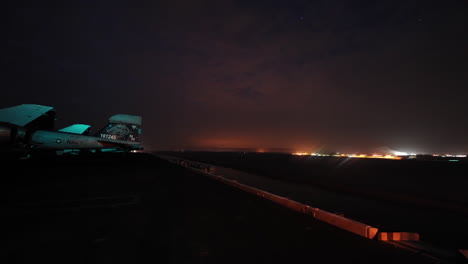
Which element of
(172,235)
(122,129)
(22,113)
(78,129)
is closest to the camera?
(172,235)

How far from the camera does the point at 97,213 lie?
21.7ft

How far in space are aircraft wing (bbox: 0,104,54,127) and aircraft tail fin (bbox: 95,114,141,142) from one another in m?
9.19

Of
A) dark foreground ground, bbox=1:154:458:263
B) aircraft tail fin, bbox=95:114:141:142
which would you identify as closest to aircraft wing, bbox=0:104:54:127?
aircraft tail fin, bbox=95:114:141:142

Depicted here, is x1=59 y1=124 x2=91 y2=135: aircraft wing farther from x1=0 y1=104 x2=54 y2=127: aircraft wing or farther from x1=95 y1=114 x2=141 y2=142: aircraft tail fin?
x1=0 y1=104 x2=54 y2=127: aircraft wing

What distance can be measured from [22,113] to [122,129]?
41.1ft

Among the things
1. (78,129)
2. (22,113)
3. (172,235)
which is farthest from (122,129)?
(172,235)

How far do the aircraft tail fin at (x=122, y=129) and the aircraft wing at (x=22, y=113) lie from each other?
919 centimetres

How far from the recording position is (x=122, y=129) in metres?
35.4

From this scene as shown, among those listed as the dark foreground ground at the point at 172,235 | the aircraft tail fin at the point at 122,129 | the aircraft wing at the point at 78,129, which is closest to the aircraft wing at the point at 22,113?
the aircraft tail fin at the point at 122,129

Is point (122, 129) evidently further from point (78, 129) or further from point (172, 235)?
point (172, 235)

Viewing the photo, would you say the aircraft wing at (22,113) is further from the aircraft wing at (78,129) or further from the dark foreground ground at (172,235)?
the dark foreground ground at (172,235)

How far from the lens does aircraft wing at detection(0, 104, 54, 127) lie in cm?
2328

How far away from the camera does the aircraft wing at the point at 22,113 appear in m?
23.3

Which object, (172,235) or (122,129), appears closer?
(172,235)
